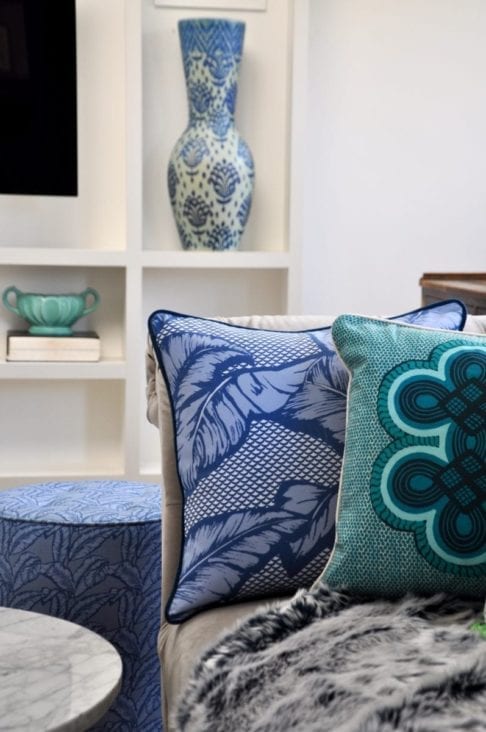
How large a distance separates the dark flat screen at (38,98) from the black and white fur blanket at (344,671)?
2458 mm

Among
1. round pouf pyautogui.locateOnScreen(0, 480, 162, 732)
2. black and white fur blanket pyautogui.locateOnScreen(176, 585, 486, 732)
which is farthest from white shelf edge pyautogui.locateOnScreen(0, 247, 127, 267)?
black and white fur blanket pyautogui.locateOnScreen(176, 585, 486, 732)

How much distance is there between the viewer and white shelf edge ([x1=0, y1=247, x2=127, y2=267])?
3525 millimetres

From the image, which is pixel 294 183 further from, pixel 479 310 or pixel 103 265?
pixel 479 310

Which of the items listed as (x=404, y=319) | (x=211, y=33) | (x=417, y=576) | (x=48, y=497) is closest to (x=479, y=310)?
(x=404, y=319)

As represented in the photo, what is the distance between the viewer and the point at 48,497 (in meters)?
2.18

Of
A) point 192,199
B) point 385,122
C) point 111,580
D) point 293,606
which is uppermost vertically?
point 385,122

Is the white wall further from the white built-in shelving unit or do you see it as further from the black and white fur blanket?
the black and white fur blanket

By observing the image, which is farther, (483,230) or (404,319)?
(483,230)

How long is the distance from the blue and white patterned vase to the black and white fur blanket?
7.46 ft

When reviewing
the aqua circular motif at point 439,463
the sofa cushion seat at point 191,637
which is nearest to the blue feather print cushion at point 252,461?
the sofa cushion seat at point 191,637

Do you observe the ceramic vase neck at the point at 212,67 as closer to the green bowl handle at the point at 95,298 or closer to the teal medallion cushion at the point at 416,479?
the green bowl handle at the point at 95,298

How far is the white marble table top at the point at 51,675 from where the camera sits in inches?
47.7

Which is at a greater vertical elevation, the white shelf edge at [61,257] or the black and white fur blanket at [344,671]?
the white shelf edge at [61,257]

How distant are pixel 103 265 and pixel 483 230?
1.37 metres
